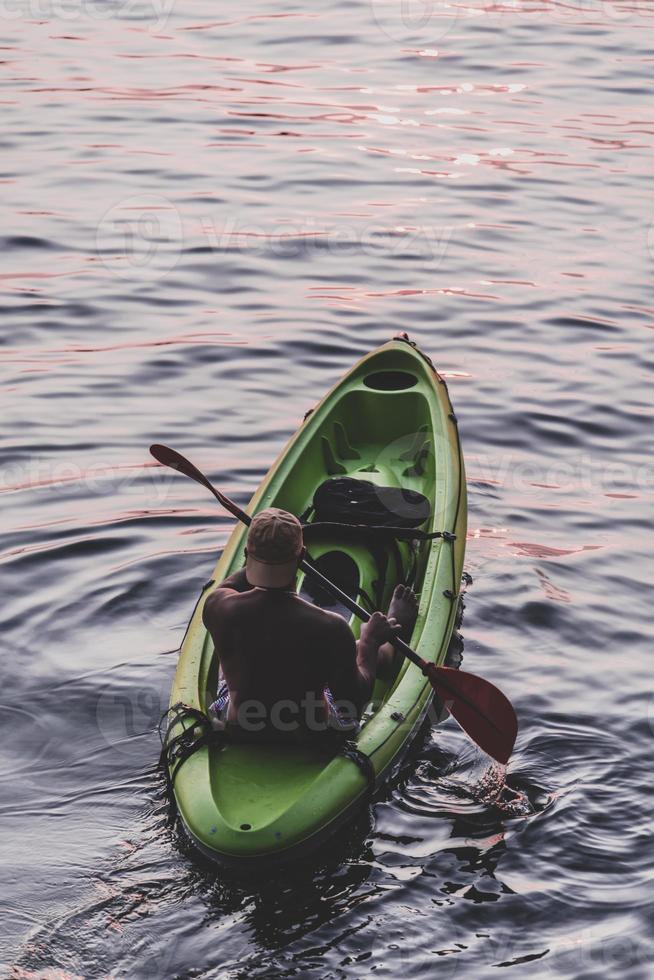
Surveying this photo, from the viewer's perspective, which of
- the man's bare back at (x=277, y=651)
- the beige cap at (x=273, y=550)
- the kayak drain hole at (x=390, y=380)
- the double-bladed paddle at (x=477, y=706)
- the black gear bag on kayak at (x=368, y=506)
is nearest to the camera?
the beige cap at (x=273, y=550)

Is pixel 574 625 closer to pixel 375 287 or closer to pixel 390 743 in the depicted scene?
pixel 390 743

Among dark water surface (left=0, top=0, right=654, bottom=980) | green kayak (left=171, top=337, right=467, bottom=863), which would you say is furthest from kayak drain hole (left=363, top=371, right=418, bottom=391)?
dark water surface (left=0, top=0, right=654, bottom=980)

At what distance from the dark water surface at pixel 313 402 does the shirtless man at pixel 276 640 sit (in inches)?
29.7

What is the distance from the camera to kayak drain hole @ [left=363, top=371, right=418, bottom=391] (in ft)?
33.2

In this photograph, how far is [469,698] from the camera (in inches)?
264

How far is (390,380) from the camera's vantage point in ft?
33.4

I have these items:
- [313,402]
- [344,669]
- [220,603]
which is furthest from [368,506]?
[313,402]

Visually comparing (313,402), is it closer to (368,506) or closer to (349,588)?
(368,506)

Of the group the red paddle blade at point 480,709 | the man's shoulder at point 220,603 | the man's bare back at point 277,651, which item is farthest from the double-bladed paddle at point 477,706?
the man's shoulder at point 220,603

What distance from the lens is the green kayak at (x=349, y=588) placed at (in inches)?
236

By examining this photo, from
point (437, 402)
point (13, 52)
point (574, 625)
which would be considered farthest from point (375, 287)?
point (13, 52)

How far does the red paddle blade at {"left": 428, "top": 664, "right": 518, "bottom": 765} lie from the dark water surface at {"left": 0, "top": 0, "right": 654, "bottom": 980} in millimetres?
326

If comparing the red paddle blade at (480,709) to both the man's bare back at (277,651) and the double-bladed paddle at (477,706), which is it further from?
the man's bare back at (277,651)

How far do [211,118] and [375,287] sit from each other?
24.1 ft
